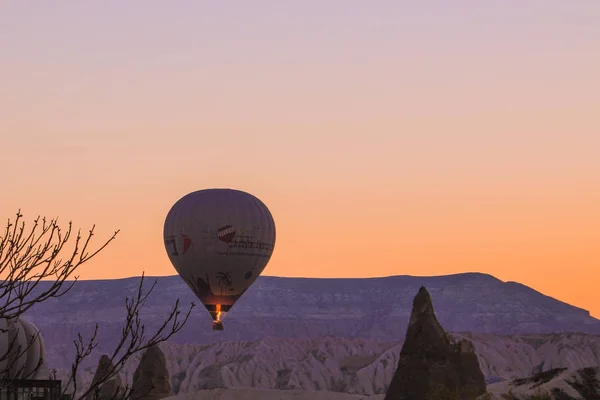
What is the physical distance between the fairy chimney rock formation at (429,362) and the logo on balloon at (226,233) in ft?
41.7

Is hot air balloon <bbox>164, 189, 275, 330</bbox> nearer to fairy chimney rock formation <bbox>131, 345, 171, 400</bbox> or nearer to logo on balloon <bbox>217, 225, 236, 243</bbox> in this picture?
logo on balloon <bbox>217, 225, 236, 243</bbox>

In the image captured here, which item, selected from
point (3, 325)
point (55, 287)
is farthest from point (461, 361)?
point (55, 287)

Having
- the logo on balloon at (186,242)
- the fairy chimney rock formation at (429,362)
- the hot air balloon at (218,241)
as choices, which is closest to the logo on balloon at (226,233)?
the hot air balloon at (218,241)

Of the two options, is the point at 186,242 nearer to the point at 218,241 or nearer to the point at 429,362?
the point at 218,241

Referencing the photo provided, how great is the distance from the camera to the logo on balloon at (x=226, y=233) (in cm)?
7231

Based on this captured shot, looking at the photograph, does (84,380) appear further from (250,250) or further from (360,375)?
(250,250)

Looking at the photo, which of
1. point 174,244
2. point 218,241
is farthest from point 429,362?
point 174,244

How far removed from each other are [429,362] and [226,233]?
15.3 m

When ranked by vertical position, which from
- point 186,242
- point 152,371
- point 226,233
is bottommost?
point 152,371

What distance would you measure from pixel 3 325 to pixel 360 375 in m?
142

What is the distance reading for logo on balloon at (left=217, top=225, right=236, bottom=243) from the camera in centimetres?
7231

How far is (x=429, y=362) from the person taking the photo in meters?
65.6

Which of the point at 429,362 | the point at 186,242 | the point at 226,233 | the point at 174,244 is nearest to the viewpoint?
the point at 429,362

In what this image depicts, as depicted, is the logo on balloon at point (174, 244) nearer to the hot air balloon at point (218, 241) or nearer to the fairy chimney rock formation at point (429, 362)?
the hot air balloon at point (218, 241)
